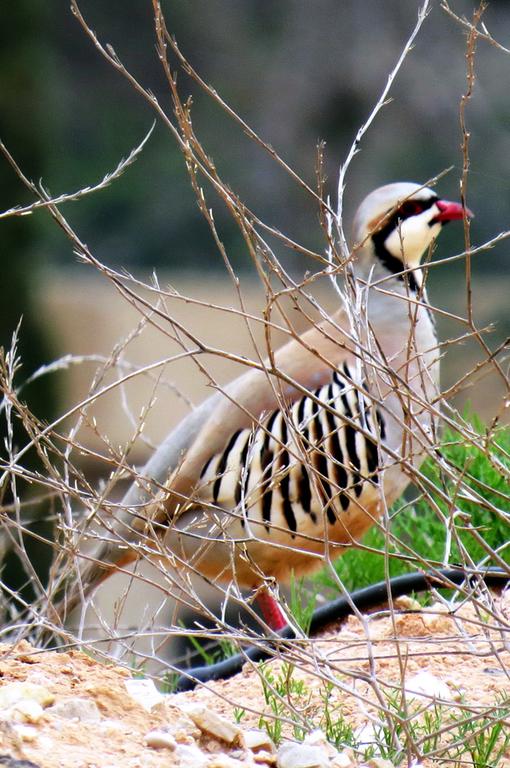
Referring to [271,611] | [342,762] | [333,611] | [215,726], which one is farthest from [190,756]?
[271,611]

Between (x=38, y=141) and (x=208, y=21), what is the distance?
567 cm

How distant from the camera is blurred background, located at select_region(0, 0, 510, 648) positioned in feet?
32.0

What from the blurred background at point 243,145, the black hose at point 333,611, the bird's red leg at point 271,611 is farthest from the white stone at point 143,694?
the blurred background at point 243,145

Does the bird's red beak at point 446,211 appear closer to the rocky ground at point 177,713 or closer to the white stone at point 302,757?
the rocky ground at point 177,713

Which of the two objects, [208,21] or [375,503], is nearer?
[375,503]

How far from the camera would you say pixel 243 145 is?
11.2 m

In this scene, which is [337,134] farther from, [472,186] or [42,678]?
[42,678]

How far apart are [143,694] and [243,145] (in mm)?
9686

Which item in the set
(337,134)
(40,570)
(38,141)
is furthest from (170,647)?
(337,134)

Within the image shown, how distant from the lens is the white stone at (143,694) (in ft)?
6.00

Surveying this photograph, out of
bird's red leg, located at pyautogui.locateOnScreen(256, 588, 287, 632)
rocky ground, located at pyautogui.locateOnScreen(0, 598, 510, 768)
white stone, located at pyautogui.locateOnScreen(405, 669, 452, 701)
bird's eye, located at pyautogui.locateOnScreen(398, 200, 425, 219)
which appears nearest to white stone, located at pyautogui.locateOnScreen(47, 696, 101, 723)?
rocky ground, located at pyautogui.locateOnScreen(0, 598, 510, 768)

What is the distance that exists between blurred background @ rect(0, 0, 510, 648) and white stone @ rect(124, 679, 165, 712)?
6.55 metres

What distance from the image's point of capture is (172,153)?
1162cm

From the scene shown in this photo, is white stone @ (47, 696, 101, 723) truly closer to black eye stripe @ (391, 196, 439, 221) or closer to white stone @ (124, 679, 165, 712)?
white stone @ (124, 679, 165, 712)
